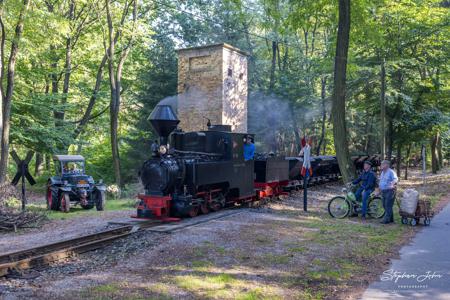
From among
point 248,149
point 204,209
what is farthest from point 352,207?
point 204,209

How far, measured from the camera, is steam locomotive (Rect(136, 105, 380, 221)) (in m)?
10.7

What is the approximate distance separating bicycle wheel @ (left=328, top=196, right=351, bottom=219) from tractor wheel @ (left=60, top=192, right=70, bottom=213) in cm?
873

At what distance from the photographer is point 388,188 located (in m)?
11.1

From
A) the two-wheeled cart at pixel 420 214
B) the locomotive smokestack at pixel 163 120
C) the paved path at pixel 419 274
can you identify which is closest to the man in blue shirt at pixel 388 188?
the two-wheeled cart at pixel 420 214

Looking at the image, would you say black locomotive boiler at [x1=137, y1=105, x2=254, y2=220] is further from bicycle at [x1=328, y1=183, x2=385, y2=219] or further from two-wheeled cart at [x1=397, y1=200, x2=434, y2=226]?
two-wheeled cart at [x1=397, y1=200, x2=434, y2=226]

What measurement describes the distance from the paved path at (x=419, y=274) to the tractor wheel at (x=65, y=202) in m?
11.0

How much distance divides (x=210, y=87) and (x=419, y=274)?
1801 cm

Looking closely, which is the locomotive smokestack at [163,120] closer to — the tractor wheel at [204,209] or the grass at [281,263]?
the tractor wheel at [204,209]

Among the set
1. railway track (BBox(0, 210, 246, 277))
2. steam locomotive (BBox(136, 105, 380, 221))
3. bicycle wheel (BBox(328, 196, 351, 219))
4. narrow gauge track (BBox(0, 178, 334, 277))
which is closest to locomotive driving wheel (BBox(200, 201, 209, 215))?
steam locomotive (BBox(136, 105, 380, 221))

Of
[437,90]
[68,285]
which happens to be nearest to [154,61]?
[437,90]

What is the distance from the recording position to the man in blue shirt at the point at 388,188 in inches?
437

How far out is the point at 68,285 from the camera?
5832mm

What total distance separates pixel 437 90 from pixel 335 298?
21.1 meters

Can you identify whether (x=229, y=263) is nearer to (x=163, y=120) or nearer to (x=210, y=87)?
(x=163, y=120)
